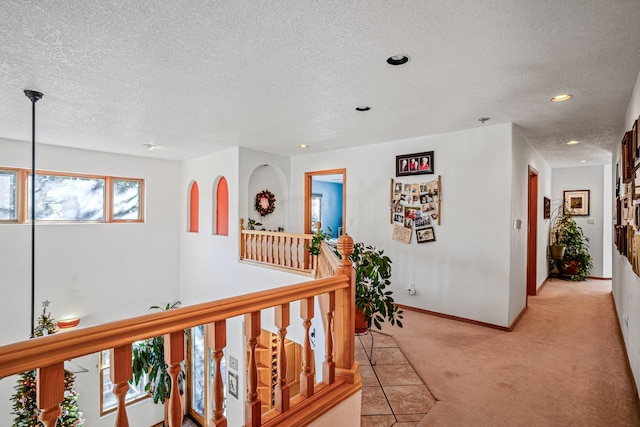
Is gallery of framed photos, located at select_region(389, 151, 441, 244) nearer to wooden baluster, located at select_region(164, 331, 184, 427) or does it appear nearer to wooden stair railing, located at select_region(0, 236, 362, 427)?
wooden stair railing, located at select_region(0, 236, 362, 427)

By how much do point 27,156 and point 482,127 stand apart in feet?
20.9

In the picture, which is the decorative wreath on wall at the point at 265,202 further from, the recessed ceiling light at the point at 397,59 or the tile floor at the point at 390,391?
the recessed ceiling light at the point at 397,59

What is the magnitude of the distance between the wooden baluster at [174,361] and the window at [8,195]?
5463mm

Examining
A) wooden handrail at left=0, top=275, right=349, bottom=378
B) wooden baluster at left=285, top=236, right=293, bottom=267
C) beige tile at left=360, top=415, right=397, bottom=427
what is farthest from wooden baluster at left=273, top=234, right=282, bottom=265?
wooden handrail at left=0, top=275, right=349, bottom=378

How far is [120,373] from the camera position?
965 millimetres

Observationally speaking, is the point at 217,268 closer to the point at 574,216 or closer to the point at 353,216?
the point at 353,216

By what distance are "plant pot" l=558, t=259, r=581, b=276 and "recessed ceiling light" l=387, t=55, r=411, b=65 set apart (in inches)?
268

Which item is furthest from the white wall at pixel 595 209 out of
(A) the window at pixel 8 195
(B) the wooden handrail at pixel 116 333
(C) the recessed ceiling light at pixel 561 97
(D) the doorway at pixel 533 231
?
(A) the window at pixel 8 195

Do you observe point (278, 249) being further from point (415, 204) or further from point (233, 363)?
point (233, 363)

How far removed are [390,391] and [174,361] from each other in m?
1.93

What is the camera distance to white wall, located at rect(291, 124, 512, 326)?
3781mm

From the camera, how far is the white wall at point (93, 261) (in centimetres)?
471

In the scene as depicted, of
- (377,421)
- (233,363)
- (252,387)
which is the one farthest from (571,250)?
(252,387)

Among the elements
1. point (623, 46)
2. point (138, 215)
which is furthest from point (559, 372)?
point (138, 215)
